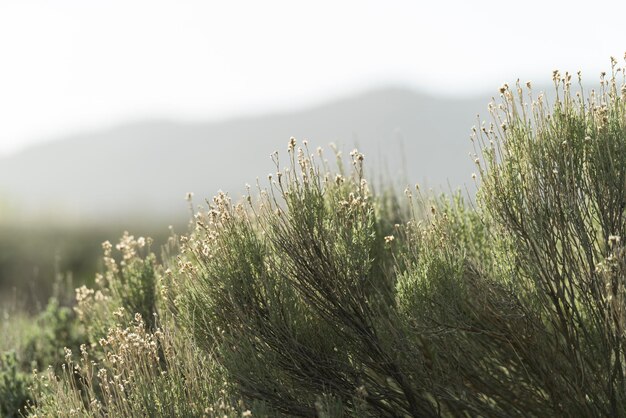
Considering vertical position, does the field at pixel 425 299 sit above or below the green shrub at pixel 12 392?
above

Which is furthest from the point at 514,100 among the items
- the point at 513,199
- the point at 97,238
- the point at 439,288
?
the point at 97,238

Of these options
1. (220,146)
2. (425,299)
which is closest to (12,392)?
(425,299)

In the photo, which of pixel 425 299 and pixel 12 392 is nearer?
pixel 425 299

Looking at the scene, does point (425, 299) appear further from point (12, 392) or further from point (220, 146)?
point (220, 146)

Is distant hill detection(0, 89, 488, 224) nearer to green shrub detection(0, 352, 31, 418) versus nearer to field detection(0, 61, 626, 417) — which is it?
green shrub detection(0, 352, 31, 418)

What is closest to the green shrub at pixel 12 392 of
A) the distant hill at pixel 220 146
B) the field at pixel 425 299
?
the field at pixel 425 299

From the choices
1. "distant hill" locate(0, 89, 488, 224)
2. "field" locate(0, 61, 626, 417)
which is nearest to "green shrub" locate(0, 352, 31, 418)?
"field" locate(0, 61, 626, 417)

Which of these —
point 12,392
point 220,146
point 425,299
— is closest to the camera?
point 425,299

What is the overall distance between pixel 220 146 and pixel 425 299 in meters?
115

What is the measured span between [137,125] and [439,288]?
124 metres

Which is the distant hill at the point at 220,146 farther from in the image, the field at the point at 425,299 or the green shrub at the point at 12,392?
the field at the point at 425,299

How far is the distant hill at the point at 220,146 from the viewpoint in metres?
104

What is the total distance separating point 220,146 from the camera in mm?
118938

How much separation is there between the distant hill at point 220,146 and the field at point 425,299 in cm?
8645
